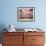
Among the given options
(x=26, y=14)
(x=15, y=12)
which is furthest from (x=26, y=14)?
(x=15, y=12)

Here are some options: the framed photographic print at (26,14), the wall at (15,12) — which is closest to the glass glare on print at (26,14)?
the framed photographic print at (26,14)

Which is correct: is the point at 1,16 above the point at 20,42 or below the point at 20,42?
above

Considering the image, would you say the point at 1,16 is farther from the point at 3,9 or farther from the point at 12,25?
the point at 12,25

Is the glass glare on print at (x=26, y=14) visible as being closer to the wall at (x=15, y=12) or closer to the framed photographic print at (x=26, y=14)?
the framed photographic print at (x=26, y=14)

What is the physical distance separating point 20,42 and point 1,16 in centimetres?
112

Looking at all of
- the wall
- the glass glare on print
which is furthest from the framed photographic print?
the wall

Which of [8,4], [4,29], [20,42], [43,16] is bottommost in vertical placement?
[20,42]

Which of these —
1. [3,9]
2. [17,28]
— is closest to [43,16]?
[17,28]

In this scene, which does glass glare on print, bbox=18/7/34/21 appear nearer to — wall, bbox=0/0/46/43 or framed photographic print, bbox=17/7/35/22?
framed photographic print, bbox=17/7/35/22

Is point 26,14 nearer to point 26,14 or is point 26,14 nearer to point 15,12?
point 26,14

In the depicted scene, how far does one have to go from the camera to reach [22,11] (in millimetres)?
4465

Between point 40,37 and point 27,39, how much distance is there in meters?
0.39

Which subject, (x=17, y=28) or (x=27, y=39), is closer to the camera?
(x=27, y=39)

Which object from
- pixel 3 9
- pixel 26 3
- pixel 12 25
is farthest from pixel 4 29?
pixel 26 3
